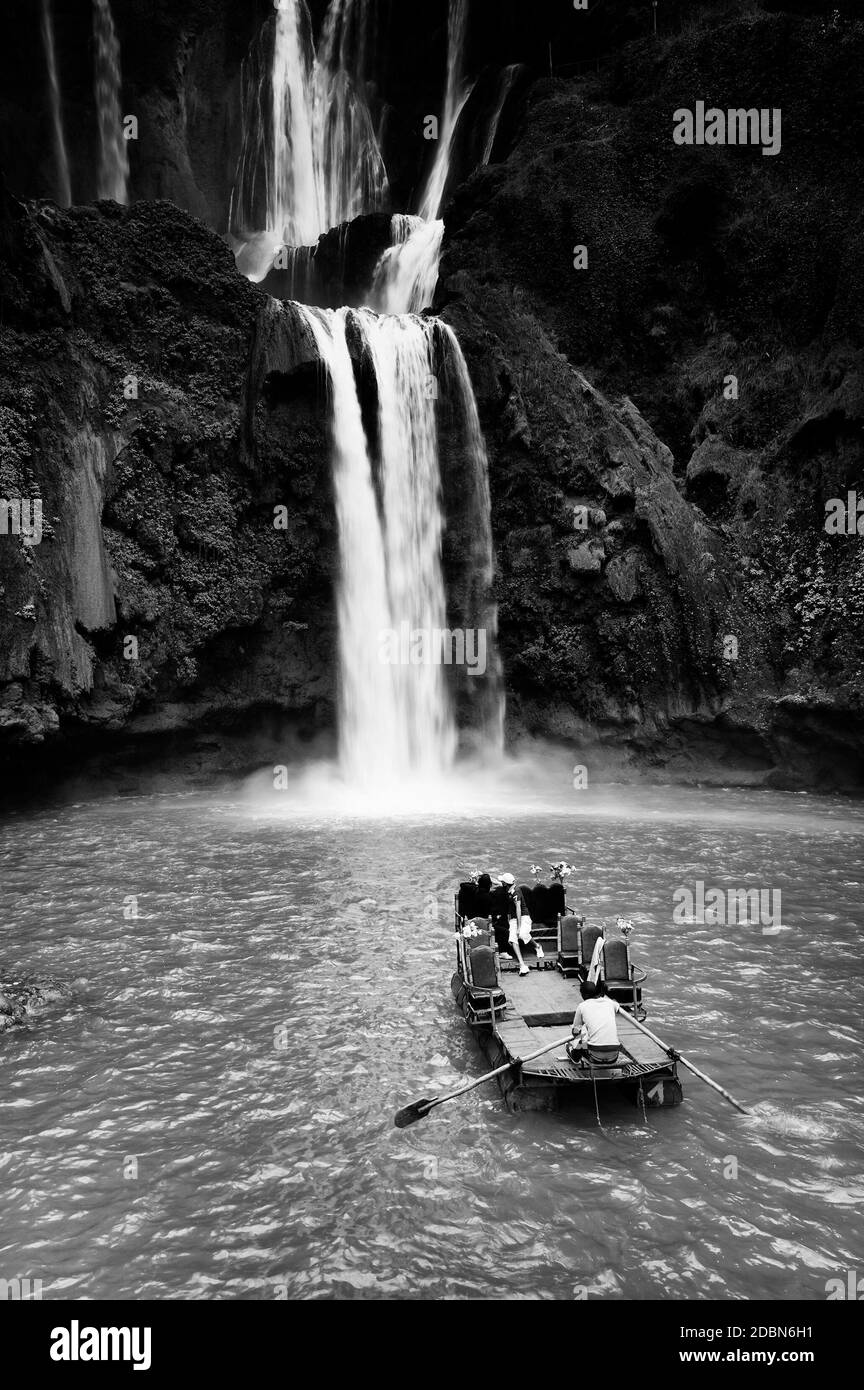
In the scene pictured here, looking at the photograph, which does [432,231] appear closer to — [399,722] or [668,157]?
[668,157]

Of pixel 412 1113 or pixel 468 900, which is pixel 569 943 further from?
pixel 412 1113

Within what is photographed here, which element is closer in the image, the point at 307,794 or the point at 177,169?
the point at 307,794

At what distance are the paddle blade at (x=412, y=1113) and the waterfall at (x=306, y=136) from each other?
147ft

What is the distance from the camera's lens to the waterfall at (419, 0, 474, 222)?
42.2m

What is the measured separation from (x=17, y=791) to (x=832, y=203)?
31770mm

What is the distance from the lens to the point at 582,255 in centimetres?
3228

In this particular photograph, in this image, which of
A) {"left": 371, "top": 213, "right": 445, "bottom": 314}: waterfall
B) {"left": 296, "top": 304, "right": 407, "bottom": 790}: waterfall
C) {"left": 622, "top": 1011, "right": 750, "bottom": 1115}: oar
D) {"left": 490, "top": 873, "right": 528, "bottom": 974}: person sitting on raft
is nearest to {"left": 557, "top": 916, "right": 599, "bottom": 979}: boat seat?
{"left": 490, "top": 873, "right": 528, "bottom": 974}: person sitting on raft

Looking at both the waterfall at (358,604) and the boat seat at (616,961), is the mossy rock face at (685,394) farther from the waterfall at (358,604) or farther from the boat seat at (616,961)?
the boat seat at (616,961)

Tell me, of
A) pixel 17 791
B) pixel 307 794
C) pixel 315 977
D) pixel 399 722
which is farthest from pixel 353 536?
pixel 315 977

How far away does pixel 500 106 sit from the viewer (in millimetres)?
40625

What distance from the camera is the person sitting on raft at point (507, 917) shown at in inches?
431

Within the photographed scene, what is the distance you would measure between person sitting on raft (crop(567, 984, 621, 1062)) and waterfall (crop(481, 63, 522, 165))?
41630mm

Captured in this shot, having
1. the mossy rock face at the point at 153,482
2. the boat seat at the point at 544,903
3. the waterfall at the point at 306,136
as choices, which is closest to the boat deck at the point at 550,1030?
the boat seat at the point at 544,903

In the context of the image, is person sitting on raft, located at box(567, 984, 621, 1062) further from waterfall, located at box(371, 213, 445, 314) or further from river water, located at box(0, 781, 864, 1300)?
waterfall, located at box(371, 213, 445, 314)
